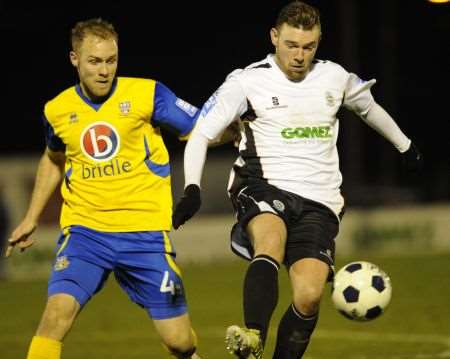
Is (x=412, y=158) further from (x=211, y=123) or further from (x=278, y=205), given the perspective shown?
(x=211, y=123)

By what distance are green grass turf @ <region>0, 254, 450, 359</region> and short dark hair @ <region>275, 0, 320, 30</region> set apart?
10.1 ft

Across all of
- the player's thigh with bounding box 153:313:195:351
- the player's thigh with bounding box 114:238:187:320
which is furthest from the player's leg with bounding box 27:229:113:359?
the player's thigh with bounding box 153:313:195:351

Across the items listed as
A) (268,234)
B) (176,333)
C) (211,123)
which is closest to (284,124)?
(211,123)

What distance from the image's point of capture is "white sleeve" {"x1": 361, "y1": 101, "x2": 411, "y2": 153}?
6.36 meters

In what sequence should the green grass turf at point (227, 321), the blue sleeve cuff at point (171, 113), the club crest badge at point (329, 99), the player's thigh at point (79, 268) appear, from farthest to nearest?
the green grass turf at point (227, 321) → the blue sleeve cuff at point (171, 113) → the club crest badge at point (329, 99) → the player's thigh at point (79, 268)

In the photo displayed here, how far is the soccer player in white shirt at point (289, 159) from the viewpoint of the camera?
5766 millimetres

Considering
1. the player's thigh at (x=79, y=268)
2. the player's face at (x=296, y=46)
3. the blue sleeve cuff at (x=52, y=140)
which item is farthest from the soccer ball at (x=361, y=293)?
the blue sleeve cuff at (x=52, y=140)

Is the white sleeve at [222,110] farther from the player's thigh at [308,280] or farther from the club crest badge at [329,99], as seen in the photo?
the player's thigh at [308,280]

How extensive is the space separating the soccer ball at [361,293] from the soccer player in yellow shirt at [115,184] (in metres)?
0.90

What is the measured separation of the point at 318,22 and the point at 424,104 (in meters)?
20.6

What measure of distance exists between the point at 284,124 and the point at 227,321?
4921mm

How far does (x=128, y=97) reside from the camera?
240 inches

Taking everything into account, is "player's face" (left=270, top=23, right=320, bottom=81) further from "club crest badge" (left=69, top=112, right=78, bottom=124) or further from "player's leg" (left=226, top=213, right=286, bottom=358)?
"club crest badge" (left=69, top=112, right=78, bottom=124)

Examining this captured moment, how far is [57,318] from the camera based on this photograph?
561 cm
